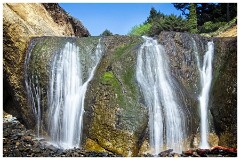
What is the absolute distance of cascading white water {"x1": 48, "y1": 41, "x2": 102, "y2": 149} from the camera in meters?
11.5

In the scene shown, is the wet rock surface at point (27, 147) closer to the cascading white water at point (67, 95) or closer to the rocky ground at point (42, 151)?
the rocky ground at point (42, 151)

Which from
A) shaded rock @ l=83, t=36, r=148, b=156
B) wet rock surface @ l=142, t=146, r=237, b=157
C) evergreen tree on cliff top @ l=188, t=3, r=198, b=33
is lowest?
wet rock surface @ l=142, t=146, r=237, b=157

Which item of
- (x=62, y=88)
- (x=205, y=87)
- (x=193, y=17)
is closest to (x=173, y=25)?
(x=193, y=17)

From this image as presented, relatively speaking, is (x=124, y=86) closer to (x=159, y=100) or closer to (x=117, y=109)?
(x=117, y=109)

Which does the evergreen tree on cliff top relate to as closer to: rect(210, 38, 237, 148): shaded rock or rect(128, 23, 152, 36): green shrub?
rect(128, 23, 152, 36): green shrub

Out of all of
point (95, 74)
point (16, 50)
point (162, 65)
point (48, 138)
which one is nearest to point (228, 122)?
point (162, 65)

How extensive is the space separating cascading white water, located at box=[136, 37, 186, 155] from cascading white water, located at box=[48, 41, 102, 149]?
1.59m

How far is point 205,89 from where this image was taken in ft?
40.1

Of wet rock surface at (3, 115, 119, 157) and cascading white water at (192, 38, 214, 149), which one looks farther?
cascading white water at (192, 38, 214, 149)

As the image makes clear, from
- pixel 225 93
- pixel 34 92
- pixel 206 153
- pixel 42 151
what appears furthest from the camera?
pixel 34 92

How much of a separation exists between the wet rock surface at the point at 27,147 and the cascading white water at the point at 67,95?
517mm

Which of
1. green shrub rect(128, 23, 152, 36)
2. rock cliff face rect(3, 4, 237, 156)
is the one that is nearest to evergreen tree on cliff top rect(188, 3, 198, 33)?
green shrub rect(128, 23, 152, 36)

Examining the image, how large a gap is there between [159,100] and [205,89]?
169 cm

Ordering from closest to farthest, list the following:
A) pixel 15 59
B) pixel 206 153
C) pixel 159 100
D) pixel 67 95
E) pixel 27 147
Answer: pixel 206 153
pixel 27 147
pixel 159 100
pixel 67 95
pixel 15 59
